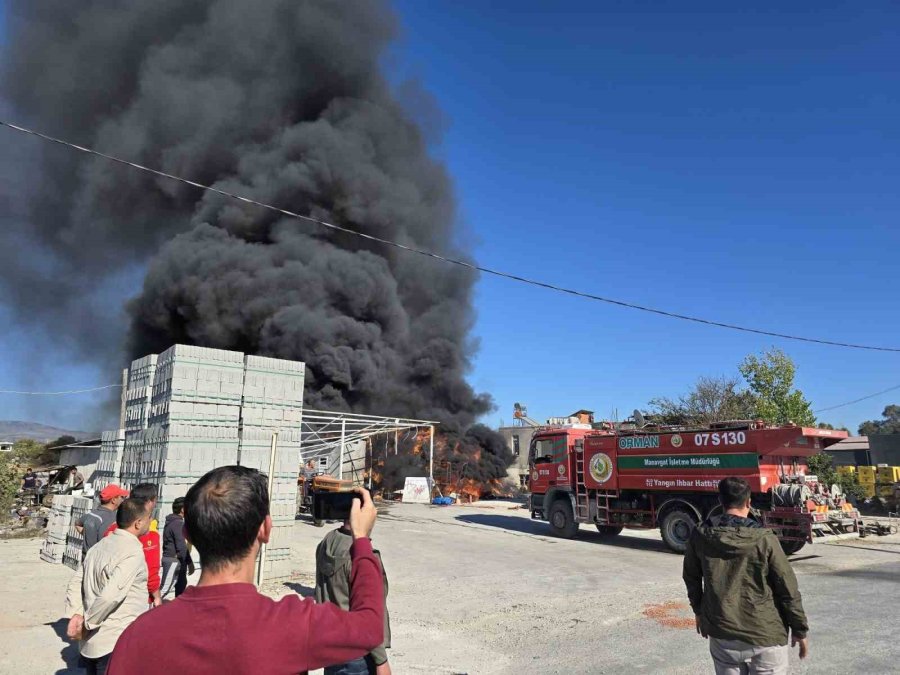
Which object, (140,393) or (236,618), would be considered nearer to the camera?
(236,618)

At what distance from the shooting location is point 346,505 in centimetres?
282

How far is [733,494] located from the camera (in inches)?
140

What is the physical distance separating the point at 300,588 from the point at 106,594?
5405 mm

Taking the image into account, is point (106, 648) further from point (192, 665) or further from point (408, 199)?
point (408, 199)

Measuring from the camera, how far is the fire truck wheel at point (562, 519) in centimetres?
1453

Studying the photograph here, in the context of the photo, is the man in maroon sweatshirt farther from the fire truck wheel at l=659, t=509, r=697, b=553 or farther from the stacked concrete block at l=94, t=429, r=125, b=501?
the fire truck wheel at l=659, t=509, r=697, b=553

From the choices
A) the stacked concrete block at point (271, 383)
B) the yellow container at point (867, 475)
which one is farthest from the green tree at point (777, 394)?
the stacked concrete block at point (271, 383)

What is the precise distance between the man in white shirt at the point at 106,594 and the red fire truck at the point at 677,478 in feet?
26.5

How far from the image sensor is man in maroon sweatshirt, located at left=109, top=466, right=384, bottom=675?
1.41m

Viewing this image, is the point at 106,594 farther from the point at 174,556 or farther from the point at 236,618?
the point at 174,556

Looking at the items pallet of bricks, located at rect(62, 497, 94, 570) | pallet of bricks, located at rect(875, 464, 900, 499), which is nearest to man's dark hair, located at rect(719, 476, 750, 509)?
pallet of bricks, located at rect(62, 497, 94, 570)

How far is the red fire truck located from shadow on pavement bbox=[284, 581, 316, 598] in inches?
227

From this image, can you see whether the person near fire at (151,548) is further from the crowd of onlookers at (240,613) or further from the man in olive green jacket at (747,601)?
the man in olive green jacket at (747,601)

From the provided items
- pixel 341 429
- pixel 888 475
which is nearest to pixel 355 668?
pixel 341 429
